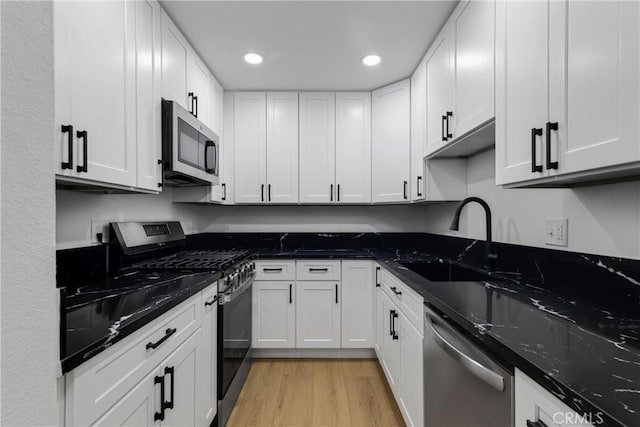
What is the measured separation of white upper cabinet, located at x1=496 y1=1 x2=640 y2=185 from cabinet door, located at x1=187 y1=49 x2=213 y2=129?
1894 millimetres

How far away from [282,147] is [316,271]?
1.23 metres

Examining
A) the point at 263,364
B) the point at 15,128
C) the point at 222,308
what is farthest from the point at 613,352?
the point at 263,364

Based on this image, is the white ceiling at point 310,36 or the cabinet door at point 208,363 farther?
the white ceiling at point 310,36

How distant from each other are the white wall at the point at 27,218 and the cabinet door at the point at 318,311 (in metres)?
2.20

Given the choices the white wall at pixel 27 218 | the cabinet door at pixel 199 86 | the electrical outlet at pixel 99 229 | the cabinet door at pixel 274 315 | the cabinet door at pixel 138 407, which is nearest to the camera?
the white wall at pixel 27 218

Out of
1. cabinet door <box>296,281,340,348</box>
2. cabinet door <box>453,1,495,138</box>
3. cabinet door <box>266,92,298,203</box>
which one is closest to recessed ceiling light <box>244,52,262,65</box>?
cabinet door <box>266,92,298,203</box>

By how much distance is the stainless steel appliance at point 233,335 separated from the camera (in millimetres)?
1784

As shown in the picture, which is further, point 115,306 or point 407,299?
point 407,299

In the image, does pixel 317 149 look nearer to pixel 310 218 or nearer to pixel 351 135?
pixel 351 135

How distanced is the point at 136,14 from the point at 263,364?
2.57 metres

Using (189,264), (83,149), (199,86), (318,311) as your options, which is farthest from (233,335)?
(199,86)

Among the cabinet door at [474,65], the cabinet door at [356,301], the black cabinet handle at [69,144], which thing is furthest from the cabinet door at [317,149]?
the black cabinet handle at [69,144]

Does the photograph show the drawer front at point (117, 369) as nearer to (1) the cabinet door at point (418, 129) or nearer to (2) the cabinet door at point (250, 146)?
(2) the cabinet door at point (250, 146)

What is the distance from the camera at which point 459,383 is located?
3.41 ft
